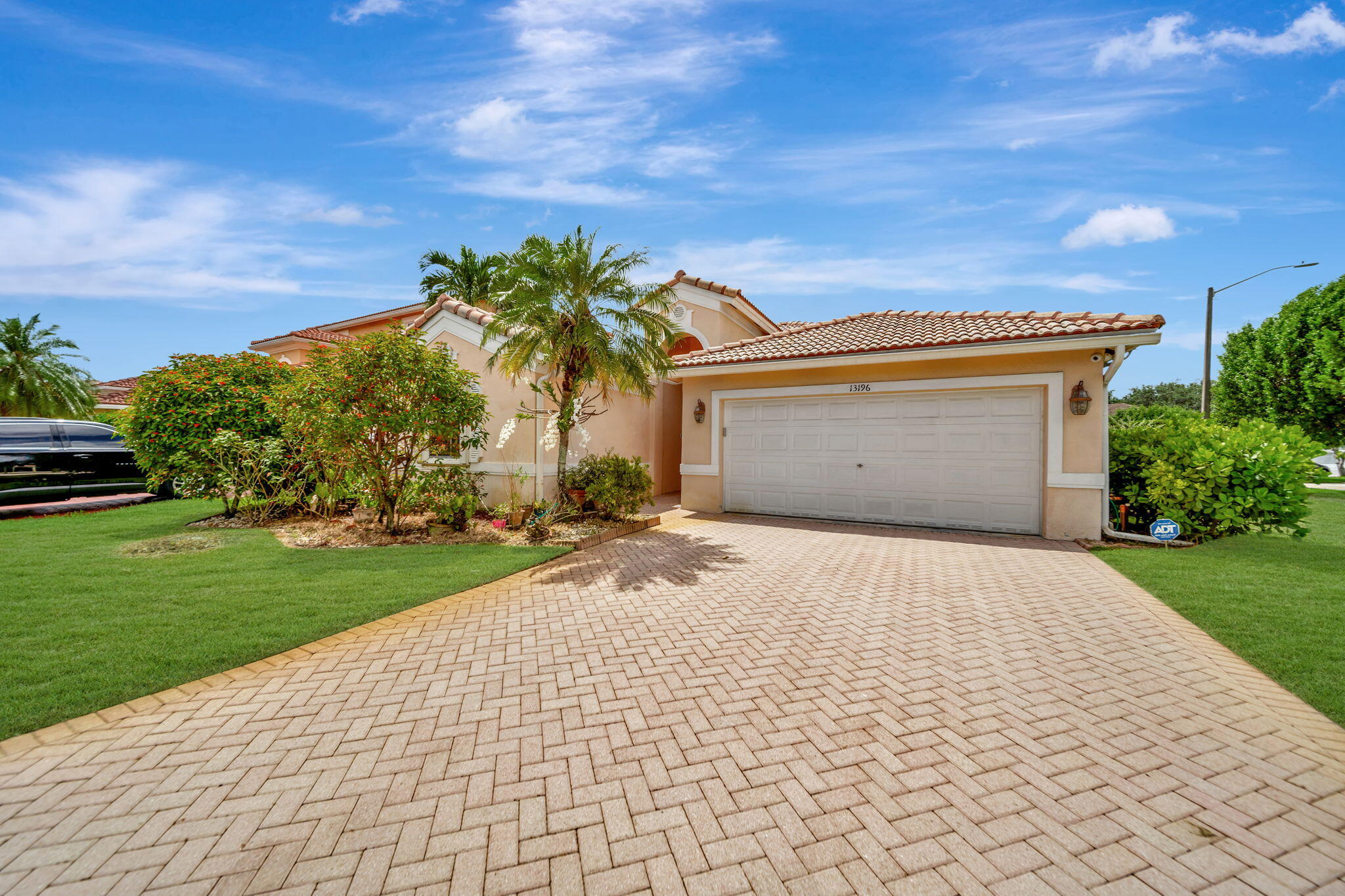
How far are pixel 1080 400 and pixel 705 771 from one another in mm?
9730

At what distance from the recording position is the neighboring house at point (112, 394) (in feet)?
82.2

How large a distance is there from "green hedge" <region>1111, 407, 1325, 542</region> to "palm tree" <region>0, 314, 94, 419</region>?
1434 inches

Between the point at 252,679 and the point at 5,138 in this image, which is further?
the point at 5,138

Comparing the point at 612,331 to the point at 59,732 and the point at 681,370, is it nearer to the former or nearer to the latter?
the point at 681,370

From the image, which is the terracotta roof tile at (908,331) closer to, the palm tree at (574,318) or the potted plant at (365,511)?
the palm tree at (574,318)

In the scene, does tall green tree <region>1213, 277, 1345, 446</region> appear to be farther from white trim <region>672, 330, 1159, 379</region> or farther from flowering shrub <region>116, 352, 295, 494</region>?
flowering shrub <region>116, 352, 295, 494</region>

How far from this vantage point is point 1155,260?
43.1ft

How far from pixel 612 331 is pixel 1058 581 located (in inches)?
306

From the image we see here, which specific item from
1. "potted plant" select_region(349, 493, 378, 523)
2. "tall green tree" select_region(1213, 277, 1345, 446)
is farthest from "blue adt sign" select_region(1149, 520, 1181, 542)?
"tall green tree" select_region(1213, 277, 1345, 446)

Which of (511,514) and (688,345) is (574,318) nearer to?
(511,514)

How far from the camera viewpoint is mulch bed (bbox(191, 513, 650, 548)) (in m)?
9.26

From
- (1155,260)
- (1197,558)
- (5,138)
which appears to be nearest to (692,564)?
(1197,558)

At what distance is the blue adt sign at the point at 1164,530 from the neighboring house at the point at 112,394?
3364 centimetres

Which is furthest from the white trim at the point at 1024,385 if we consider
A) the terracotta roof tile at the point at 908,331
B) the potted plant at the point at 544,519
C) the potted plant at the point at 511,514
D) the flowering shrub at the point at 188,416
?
the flowering shrub at the point at 188,416
